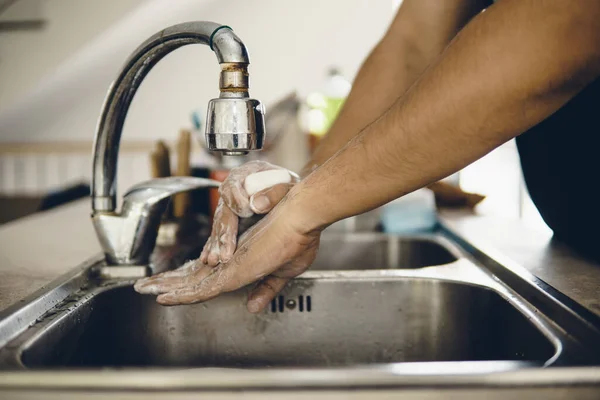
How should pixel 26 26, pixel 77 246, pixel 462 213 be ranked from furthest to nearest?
1. pixel 26 26
2. pixel 462 213
3. pixel 77 246

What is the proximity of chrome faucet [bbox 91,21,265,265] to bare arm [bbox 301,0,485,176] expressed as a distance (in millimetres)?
309

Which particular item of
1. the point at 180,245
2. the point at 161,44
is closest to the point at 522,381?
the point at 161,44

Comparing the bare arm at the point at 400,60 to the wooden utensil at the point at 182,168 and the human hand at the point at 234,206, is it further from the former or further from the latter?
the wooden utensil at the point at 182,168

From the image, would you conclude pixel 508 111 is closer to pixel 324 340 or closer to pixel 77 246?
pixel 324 340

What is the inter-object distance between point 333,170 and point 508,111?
0.23m

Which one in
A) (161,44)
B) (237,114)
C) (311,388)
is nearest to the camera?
(311,388)

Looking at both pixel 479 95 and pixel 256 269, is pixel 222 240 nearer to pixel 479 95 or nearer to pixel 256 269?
pixel 256 269

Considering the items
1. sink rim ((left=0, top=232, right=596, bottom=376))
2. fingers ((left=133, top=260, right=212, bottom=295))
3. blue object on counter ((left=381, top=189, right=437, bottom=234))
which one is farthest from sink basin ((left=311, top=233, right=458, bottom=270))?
fingers ((left=133, top=260, right=212, bottom=295))

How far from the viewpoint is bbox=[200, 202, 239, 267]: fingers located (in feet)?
2.82

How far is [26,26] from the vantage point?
3229 mm

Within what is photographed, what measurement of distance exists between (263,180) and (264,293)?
170 mm

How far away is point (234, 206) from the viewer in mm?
918

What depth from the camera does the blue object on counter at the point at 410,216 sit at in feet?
4.46

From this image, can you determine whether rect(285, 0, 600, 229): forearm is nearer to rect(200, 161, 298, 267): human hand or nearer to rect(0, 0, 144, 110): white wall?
rect(200, 161, 298, 267): human hand
